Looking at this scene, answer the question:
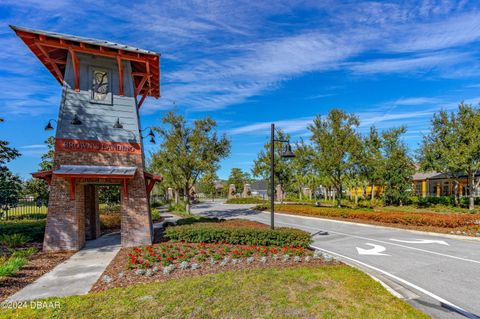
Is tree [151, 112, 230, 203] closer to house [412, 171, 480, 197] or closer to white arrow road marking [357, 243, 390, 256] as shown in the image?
white arrow road marking [357, 243, 390, 256]

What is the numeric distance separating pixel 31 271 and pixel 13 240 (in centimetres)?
369

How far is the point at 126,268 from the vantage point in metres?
6.89

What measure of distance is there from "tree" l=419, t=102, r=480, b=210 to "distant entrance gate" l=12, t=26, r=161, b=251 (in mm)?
27512

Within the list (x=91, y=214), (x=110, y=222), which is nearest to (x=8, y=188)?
(x=110, y=222)

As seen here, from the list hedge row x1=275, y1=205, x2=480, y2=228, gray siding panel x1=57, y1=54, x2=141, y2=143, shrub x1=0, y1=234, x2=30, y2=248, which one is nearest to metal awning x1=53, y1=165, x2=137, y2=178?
gray siding panel x1=57, y1=54, x2=141, y2=143

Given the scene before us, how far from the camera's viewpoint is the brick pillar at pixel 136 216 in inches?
385

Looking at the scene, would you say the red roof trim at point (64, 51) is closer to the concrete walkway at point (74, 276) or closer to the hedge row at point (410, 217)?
the concrete walkway at point (74, 276)

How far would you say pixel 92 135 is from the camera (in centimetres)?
977

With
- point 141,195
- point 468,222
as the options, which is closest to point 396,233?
point 468,222

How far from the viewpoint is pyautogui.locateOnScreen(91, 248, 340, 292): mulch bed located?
6.03 m

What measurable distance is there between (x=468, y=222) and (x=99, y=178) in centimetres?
1878

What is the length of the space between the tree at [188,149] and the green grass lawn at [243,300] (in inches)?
616

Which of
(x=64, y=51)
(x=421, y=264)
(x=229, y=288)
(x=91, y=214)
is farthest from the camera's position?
(x=91, y=214)

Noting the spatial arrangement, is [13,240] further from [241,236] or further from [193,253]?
[241,236]
